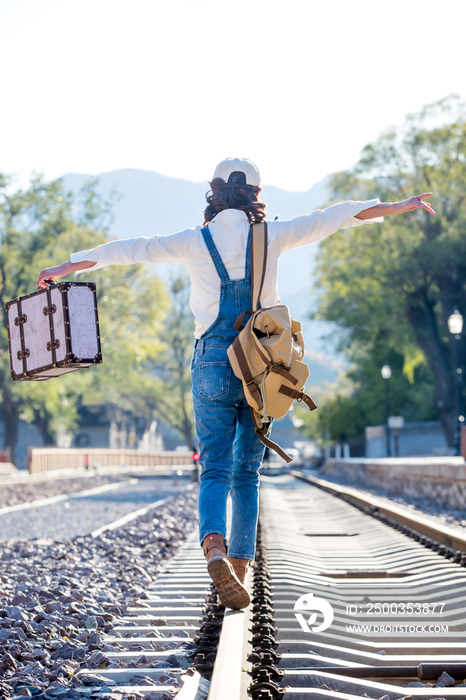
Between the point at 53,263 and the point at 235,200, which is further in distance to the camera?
the point at 53,263

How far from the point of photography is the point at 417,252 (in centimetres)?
3388

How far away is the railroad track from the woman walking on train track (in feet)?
1.05

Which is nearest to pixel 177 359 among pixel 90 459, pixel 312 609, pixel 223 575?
pixel 90 459

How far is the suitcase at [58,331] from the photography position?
3445 mm

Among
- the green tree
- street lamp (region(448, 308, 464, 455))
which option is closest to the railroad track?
street lamp (region(448, 308, 464, 455))

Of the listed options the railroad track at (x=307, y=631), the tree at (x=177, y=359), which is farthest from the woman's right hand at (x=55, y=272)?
the tree at (x=177, y=359)

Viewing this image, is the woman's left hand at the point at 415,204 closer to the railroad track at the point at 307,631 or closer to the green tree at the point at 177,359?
the railroad track at the point at 307,631

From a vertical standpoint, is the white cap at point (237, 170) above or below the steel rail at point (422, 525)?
above

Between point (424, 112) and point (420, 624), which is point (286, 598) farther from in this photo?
point (424, 112)

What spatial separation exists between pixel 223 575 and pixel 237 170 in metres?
1.68

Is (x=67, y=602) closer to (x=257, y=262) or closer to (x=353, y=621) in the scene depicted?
(x=353, y=621)

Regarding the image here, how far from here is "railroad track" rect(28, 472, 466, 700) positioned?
2459 mm

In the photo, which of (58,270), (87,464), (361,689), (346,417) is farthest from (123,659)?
(346,417)

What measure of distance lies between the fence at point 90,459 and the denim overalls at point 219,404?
23.9 m
